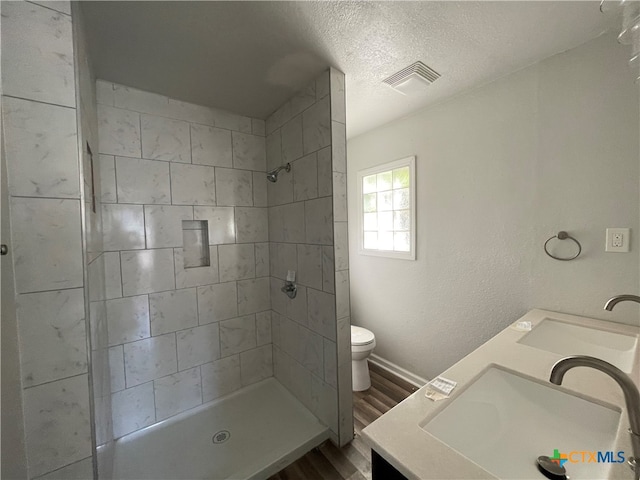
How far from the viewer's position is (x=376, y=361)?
248cm

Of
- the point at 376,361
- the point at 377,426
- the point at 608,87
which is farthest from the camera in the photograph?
the point at 376,361

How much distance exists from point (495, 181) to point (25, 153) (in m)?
2.25

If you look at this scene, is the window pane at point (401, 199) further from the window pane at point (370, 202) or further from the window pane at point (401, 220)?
the window pane at point (370, 202)

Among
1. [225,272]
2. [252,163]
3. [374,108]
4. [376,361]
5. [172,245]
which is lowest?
[376,361]

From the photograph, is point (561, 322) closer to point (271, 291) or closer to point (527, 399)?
point (527, 399)

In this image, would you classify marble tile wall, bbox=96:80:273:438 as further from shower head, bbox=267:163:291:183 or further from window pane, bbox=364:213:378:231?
window pane, bbox=364:213:378:231

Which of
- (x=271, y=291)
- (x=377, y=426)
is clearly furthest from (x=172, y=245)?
(x=377, y=426)

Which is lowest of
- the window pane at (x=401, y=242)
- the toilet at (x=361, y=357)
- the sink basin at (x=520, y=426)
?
the toilet at (x=361, y=357)

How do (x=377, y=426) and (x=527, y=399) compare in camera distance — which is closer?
(x=377, y=426)

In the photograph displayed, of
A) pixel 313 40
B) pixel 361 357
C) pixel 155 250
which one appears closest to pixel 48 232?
pixel 155 250

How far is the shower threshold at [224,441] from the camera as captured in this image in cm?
144

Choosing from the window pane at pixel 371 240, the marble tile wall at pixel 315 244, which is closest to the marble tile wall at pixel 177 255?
the marble tile wall at pixel 315 244

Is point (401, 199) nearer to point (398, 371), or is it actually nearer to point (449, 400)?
point (398, 371)

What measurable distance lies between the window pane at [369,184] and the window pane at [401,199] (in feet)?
0.96
